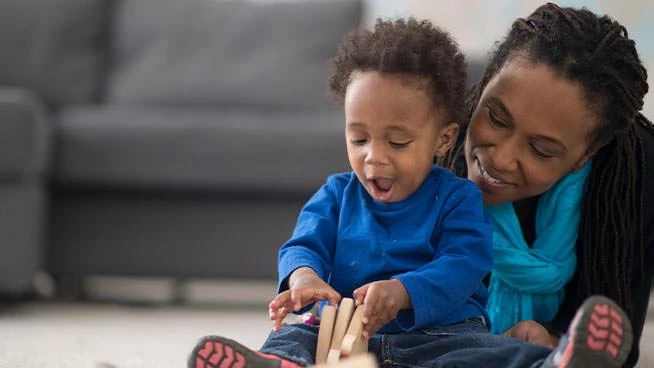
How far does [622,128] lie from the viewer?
1535 mm

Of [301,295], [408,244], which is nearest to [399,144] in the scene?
[408,244]

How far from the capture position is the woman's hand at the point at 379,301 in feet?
4.07

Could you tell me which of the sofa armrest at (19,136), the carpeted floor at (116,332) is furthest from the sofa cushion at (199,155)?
the carpeted floor at (116,332)

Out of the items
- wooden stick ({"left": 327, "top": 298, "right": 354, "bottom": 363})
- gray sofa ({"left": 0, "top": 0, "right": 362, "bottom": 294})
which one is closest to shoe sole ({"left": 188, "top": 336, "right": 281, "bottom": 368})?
wooden stick ({"left": 327, "top": 298, "right": 354, "bottom": 363})

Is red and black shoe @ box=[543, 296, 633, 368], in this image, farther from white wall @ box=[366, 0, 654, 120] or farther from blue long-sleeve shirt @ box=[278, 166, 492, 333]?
white wall @ box=[366, 0, 654, 120]

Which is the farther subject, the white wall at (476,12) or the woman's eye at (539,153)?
the white wall at (476,12)

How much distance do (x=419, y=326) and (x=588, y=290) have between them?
36 cm

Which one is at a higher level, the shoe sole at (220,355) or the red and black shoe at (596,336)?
the red and black shoe at (596,336)

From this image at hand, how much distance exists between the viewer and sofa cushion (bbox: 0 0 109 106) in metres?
3.12

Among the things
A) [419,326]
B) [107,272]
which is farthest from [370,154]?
[107,272]

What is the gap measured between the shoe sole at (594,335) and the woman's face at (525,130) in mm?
387

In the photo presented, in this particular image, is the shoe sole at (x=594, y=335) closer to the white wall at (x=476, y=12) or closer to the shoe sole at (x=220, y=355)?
the shoe sole at (x=220, y=355)

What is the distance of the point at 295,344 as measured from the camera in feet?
4.30

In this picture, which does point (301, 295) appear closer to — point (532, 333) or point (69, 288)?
point (532, 333)
